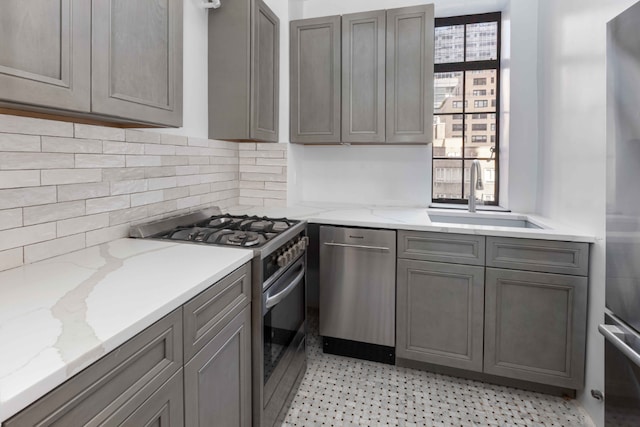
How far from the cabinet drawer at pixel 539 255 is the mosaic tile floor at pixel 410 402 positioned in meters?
0.75

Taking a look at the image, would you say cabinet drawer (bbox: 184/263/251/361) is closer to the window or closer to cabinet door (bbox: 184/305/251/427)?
cabinet door (bbox: 184/305/251/427)

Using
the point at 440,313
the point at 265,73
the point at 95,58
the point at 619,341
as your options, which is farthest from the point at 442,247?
the point at 95,58

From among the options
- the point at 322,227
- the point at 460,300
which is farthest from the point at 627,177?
the point at 322,227

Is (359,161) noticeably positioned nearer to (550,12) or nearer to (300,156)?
(300,156)

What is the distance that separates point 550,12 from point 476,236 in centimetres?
165

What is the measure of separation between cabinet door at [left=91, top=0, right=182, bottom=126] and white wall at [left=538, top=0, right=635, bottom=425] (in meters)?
1.93

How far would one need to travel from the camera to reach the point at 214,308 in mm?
1104

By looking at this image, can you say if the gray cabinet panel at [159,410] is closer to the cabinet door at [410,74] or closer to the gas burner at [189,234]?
the gas burner at [189,234]

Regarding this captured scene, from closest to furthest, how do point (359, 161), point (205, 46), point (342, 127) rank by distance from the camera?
point (205, 46)
point (342, 127)
point (359, 161)

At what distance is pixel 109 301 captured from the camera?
0.85 metres

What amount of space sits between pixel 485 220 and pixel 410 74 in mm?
1221

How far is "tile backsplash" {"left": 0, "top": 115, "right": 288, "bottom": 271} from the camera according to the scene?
1116mm

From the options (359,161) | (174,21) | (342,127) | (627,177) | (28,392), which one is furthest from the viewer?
(359,161)

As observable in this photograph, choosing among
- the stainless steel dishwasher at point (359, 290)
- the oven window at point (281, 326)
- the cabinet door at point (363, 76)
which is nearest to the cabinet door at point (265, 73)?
the cabinet door at point (363, 76)
